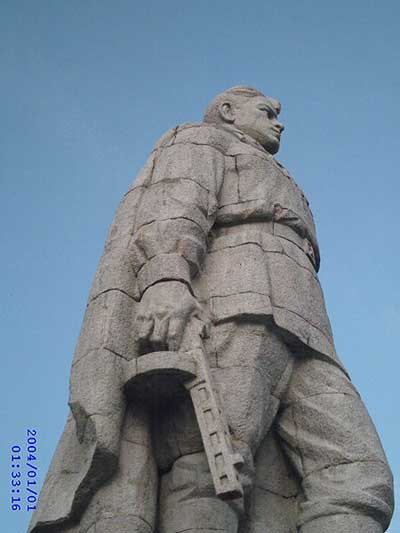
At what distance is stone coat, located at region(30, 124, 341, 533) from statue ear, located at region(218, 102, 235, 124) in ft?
2.50

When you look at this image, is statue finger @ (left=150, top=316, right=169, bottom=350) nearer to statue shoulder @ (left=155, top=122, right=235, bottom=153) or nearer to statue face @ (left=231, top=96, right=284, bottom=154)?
statue shoulder @ (left=155, top=122, right=235, bottom=153)

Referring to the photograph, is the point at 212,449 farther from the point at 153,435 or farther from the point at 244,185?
the point at 244,185

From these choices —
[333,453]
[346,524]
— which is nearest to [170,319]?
[333,453]

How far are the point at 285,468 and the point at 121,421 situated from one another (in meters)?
1.62

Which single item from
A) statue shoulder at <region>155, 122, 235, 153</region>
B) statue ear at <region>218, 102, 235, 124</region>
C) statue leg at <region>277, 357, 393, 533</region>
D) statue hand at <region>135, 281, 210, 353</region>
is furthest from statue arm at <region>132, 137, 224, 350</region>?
statue ear at <region>218, 102, 235, 124</region>

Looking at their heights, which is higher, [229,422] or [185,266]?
[185,266]

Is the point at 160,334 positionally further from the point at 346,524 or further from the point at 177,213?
the point at 346,524

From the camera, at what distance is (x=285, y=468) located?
7508 millimetres

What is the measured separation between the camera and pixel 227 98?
33.1 ft

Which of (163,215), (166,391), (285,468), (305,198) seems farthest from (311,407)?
(305,198)

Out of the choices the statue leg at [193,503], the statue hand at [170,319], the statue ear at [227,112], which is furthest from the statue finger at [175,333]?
the statue ear at [227,112]

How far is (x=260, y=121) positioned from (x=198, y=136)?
1.24 meters

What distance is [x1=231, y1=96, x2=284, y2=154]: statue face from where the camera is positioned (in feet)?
32.0

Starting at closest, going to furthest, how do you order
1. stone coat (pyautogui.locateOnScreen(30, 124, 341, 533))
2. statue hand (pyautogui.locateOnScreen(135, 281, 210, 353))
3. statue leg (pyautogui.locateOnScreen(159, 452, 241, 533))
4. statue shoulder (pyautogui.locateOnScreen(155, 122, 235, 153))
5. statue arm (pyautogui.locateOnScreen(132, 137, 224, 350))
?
1. statue leg (pyautogui.locateOnScreen(159, 452, 241, 533))
2. stone coat (pyautogui.locateOnScreen(30, 124, 341, 533))
3. statue hand (pyautogui.locateOnScreen(135, 281, 210, 353))
4. statue arm (pyautogui.locateOnScreen(132, 137, 224, 350))
5. statue shoulder (pyautogui.locateOnScreen(155, 122, 235, 153))
